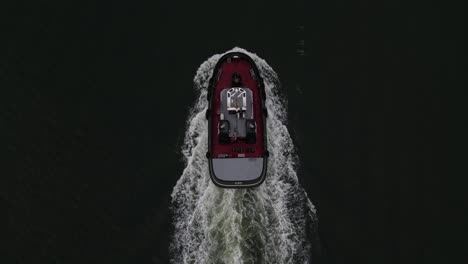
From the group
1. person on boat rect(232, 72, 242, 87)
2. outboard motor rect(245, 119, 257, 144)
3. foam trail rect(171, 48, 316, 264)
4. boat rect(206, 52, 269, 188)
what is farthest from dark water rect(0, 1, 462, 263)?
outboard motor rect(245, 119, 257, 144)

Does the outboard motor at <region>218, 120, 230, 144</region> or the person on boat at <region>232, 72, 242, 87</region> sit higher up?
the person on boat at <region>232, 72, 242, 87</region>

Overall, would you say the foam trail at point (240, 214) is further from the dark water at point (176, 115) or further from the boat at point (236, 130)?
the boat at point (236, 130)

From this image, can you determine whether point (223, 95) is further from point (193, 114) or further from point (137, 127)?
point (137, 127)

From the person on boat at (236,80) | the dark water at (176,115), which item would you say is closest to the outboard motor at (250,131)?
the person on boat at (236,80)

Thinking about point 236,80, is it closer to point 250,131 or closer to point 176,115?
point 250,131

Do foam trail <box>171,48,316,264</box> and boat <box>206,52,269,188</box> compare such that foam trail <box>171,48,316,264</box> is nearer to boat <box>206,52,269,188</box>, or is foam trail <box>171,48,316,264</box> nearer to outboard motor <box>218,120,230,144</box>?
boat <box>206,52,269,188</box>

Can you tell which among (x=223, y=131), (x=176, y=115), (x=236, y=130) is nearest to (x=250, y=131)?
(x=236, y=130)
